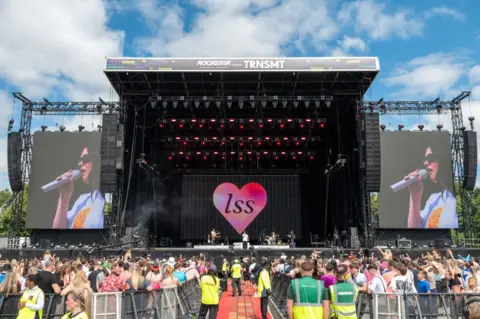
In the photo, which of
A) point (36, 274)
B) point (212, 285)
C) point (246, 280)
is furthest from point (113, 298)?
point (246, 280)

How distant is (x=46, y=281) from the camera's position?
6.73m

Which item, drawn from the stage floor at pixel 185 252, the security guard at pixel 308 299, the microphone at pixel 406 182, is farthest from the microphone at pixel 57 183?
the security guard at pixel 308 299

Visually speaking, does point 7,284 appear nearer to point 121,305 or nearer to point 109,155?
point 121,305

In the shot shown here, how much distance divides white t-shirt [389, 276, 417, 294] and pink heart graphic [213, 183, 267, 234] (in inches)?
901

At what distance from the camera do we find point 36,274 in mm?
6711

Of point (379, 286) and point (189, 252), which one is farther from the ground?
point (379, 286)

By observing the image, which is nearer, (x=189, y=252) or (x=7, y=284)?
(x=7, y=284)

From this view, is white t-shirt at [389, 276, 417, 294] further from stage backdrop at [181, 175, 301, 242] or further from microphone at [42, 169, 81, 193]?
stage backdrop at [181, 175, 301, 242]

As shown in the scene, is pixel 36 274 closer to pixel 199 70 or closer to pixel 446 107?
pixel 199 70

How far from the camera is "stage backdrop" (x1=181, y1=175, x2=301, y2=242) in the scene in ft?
96.3

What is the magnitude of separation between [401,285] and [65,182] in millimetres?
20706

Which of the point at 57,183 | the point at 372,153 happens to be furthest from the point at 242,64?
the point at 57,183

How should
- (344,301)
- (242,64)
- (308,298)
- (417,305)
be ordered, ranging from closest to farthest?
(308,298), (344,301), (417,305), (242,64)

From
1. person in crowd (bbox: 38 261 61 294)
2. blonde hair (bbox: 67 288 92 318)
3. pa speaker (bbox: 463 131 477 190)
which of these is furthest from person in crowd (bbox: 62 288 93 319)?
pa speaker (bbox: 463 131 477 190)
